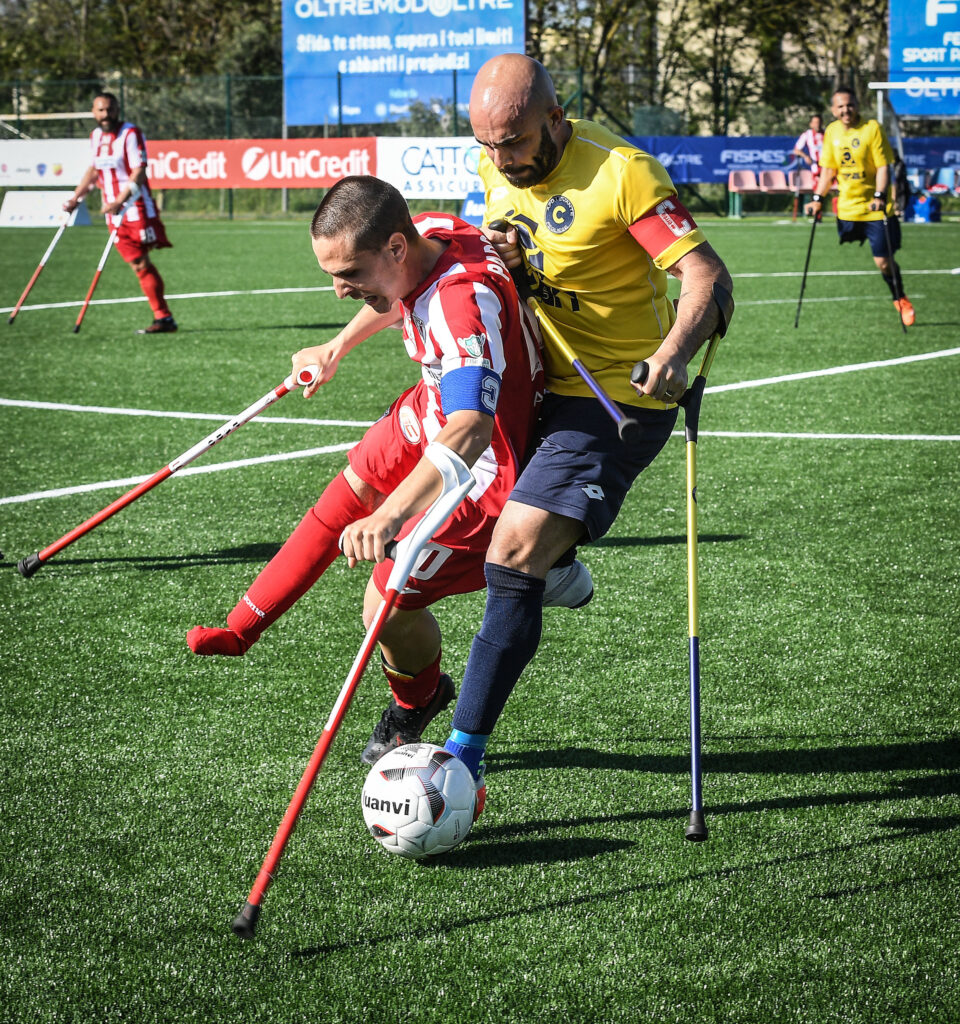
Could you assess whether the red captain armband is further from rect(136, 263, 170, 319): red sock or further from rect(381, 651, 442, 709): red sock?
rect(136, 263, 170, 319): red sock

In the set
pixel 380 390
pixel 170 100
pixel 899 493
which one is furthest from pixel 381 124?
pixel 899 493

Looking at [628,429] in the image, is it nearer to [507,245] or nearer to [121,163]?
[507,245]

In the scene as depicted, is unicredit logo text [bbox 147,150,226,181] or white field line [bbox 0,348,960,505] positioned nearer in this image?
white field line [bbox 0,348,960,505]

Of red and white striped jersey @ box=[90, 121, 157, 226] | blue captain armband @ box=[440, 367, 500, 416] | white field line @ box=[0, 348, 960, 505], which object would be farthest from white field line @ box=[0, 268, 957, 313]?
blue captain armband @ box=[440, 367, 500, 416]

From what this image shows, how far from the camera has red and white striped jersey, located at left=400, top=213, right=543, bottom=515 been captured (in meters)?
3.10

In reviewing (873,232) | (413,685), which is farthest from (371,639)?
(873,232)

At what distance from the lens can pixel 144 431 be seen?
331 inches

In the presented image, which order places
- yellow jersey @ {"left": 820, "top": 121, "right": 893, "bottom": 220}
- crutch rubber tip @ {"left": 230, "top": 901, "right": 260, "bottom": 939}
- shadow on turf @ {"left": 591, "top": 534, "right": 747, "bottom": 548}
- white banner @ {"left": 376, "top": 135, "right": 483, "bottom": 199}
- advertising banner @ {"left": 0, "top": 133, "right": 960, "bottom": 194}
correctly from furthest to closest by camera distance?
advertising banner @ {"left": 0, "top": 133, "right": 960, "bottom": 194}, white banner @ {"left": 376, "top": 135, "right": 483, "bottom": 199}, yellow jersey @ {"left": 820, "top": 121, "right": 893, "bottom": 220}, shadow on turf @ {"left": 591, "top": 534, "right": 747, "bottom": 548}, crutch rubber tip @ {"left": 230, "top": 901, "right": 260, "bottom": 939}

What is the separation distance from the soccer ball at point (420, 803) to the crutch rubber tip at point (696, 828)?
1.89ft

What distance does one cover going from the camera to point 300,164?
2858cm

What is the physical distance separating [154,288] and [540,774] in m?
10.0

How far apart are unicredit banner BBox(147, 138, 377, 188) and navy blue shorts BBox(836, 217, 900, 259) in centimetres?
1593

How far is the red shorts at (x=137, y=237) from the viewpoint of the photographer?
12438 mm

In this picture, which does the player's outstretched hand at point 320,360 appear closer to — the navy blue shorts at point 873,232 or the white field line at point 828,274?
the navy blue shorts at point 873,232
